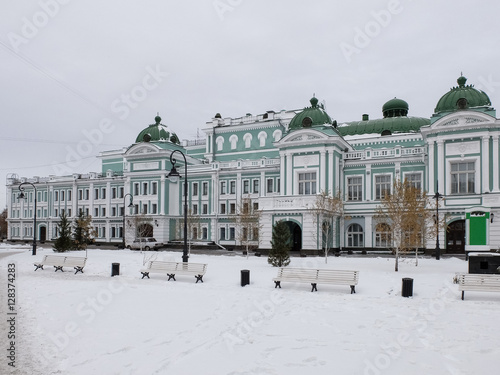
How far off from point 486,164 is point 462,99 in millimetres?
5367

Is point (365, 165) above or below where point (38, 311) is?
above

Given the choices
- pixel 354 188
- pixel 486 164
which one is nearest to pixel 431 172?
pixel 486 164

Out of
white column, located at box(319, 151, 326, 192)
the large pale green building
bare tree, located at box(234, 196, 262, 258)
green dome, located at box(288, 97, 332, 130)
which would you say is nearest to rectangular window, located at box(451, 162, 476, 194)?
the large pale green building

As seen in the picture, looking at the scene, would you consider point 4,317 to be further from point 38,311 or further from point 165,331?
point 165,331

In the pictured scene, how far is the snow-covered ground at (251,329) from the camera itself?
8.45m

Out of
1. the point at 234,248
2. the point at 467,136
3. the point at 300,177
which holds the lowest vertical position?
the point at 234,248

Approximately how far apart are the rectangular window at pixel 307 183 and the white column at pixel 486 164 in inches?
516

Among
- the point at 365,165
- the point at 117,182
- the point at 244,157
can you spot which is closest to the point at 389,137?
the point at 365,165

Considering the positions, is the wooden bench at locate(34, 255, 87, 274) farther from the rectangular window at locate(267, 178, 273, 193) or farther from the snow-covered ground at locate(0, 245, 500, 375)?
the rectangular window at locate(267, 178, 273, 193)

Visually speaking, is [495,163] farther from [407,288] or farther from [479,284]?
[407,288]

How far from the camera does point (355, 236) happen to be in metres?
39.2

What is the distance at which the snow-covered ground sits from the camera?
845 centimetres

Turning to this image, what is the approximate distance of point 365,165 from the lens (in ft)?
129

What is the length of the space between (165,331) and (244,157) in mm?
42867
